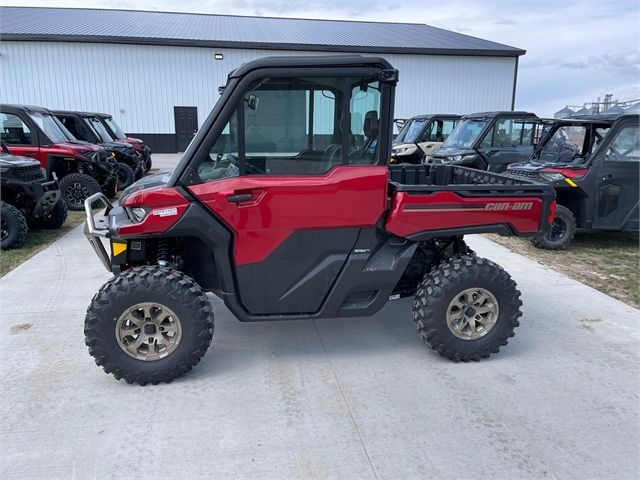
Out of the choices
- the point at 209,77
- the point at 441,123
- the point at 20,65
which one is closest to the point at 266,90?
the point at 441,123

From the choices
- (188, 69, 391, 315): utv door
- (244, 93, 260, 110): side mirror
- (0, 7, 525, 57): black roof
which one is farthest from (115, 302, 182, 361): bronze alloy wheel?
(0, 7, 525, 57): black roof

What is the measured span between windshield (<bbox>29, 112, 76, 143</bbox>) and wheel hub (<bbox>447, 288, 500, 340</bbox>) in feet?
27.5

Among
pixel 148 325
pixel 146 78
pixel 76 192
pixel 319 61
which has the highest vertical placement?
pixel 146 78

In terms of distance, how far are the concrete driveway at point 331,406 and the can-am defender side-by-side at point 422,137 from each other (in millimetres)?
8039

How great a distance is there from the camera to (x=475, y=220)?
369 centimetres

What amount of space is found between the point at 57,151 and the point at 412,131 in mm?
8620

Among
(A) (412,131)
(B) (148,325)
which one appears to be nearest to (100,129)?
(A) (412,131)

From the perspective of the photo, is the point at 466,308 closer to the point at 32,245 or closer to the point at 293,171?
the point at 293,171

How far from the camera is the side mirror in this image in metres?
3.23

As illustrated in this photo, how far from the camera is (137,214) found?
11.0 feet

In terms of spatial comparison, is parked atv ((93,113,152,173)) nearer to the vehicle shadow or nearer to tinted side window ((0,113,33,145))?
tinted side window ((0,113,33,145))

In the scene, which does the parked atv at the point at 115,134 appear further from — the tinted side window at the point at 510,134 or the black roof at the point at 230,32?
the black roof at the point at 230,32

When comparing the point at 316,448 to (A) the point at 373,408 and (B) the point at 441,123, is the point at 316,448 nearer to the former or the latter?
(A) the point at 373,408

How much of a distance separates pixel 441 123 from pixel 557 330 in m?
9.75
